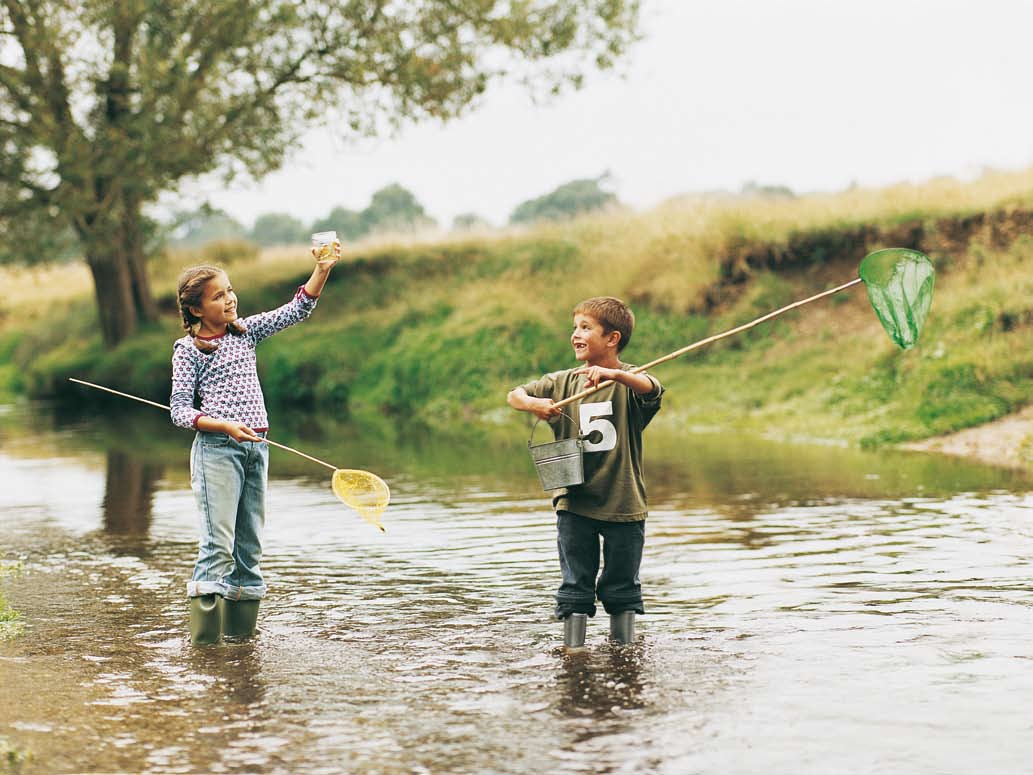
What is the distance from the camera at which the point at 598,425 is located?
235 inches

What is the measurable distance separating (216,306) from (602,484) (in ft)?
5.93

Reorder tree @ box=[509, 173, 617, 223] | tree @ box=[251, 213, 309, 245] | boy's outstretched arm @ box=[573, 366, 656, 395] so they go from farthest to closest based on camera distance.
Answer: tree @ box=[251, 213, 309, 245]
tree @ box=[509, 173, 617, 223]
boy's outstretched arm @ box=[573, 366, 656, 395]

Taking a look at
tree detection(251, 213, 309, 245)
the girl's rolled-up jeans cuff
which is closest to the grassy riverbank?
the girl's rolled-up jeans cuff

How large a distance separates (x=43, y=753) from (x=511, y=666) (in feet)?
6.04

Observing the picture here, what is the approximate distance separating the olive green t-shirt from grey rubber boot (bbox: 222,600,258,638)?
145cm

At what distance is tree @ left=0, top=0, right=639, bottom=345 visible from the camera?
24203 mm

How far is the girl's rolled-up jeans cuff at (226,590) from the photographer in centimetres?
613

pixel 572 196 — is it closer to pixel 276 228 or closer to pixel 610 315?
pixel 276 228

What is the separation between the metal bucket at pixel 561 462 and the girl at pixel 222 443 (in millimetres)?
1198

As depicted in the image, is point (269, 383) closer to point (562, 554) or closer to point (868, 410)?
point (868, 410)

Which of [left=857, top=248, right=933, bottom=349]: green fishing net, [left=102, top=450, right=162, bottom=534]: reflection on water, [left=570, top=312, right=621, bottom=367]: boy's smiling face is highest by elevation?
[left=857, top=248, right=933, bottom=349]: green fishing net

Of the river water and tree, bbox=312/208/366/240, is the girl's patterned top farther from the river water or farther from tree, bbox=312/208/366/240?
tree, bbox=312/208/366/240

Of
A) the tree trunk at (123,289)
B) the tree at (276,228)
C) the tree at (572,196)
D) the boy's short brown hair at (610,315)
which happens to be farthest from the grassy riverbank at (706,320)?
the tree at (276,228)

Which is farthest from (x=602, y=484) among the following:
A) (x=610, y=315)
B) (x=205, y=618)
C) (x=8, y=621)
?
(x=8, y=621)
